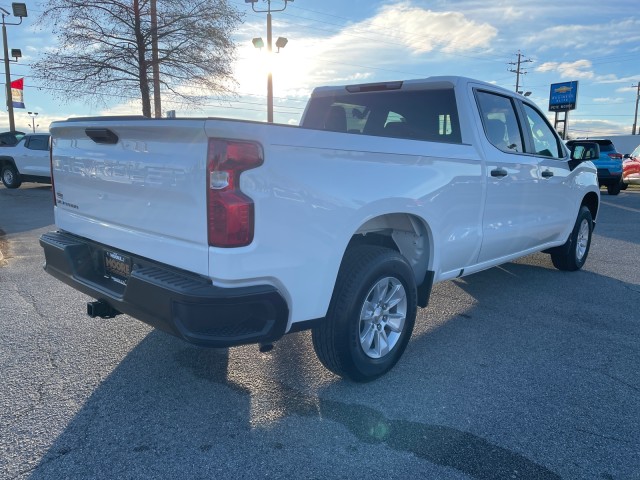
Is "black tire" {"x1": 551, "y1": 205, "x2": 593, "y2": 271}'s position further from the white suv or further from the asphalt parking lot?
the white suv

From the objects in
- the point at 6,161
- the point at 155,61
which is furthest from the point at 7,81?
the point at 155,61

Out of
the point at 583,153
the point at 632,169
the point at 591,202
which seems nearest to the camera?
the point at 583,153

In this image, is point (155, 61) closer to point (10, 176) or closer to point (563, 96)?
point (10, 176)

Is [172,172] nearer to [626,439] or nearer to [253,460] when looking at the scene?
[253,460]

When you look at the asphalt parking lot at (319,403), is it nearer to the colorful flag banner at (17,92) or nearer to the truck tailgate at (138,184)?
the truck tailgate at (138,184)

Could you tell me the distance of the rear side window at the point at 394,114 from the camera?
4.23 metres

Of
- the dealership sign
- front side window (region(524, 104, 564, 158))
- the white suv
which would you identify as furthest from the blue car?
the dealership sign

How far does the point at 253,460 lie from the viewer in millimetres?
2514

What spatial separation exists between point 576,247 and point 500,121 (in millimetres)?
2639

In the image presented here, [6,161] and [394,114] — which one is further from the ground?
[394,114]

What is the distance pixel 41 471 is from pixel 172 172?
5.11 ft

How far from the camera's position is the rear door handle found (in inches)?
166

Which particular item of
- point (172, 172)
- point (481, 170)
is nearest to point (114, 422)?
point (172, 172)

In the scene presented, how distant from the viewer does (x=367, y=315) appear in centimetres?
328
